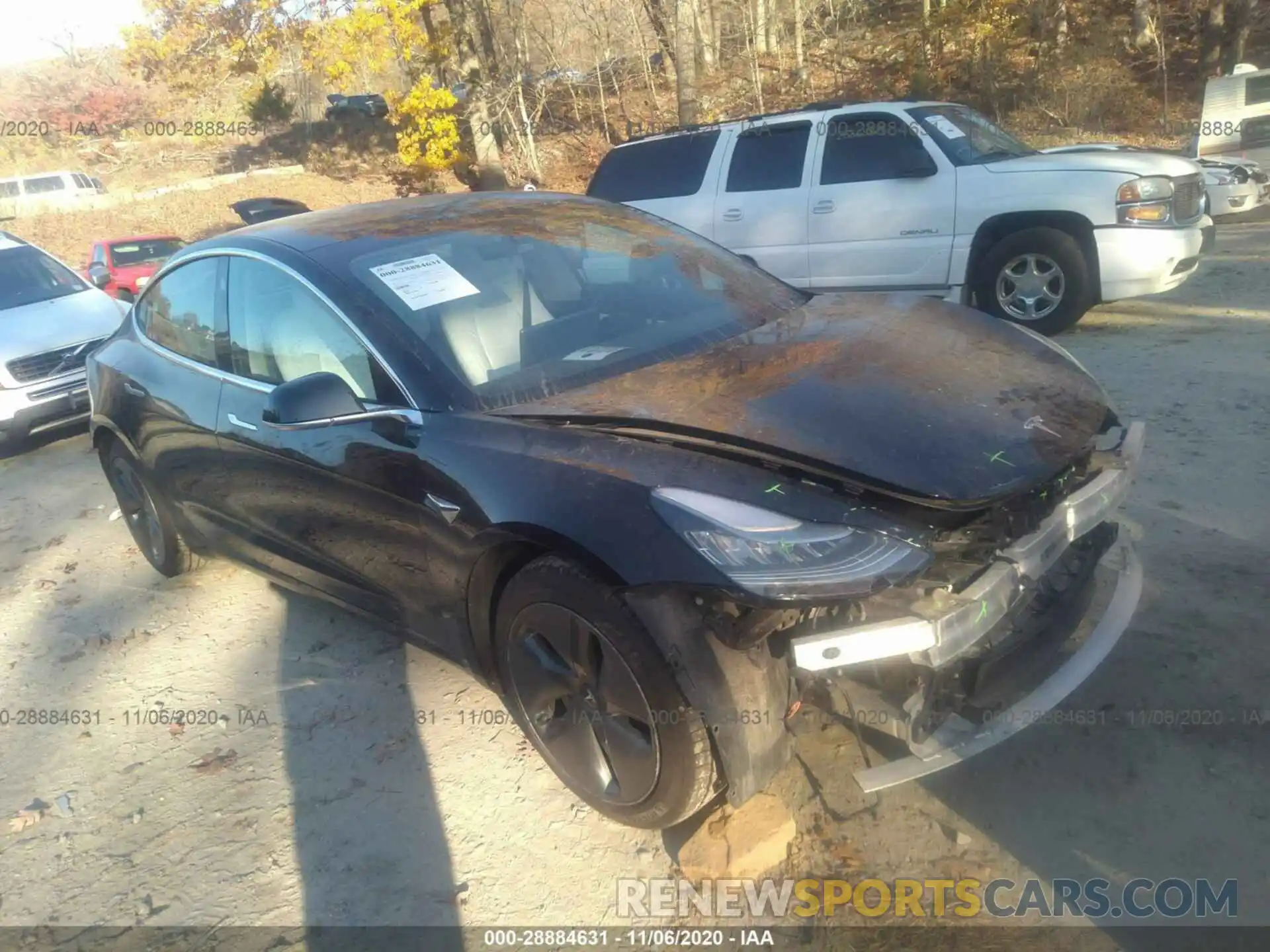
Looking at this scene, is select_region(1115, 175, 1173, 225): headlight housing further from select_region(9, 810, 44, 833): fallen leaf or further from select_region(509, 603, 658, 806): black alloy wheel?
select_region(9, 810, 44, 833): fallen leaf

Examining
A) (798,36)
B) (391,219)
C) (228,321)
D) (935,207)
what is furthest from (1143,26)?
(228,321)

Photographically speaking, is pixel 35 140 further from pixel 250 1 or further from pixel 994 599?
pixel 994 599

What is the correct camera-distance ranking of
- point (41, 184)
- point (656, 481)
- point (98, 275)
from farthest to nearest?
point (41, 184)
point (98, 275)
point (656, 481)

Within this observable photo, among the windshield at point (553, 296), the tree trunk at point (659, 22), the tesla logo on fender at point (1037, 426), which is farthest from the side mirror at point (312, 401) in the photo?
the tree trunk at point (659, 22)

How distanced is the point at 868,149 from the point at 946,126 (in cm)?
61

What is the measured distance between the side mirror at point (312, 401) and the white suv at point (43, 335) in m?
5.83

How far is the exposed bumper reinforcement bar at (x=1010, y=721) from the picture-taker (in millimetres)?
2451

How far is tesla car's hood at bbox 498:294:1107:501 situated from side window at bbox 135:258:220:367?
1814 millimetres

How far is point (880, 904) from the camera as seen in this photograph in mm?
2463

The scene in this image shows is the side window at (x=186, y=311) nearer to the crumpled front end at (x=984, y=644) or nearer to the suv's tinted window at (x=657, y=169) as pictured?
the crumpled front end at (x=984, y=644)

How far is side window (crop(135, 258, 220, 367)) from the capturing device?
3906 mm

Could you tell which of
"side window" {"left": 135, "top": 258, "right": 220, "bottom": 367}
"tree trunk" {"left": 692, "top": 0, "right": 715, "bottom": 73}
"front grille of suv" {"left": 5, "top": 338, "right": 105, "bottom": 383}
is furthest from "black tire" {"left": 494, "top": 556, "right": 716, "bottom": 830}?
"tree trunk" {"left": 692, "top": 0, "right": 715, "bottom": 73}

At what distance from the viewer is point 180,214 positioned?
25.8 meters

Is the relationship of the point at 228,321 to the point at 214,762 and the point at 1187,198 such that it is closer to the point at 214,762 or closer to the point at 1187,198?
the point at 214,762
